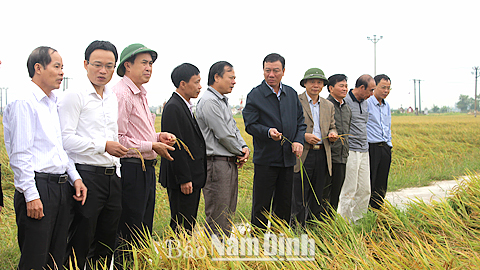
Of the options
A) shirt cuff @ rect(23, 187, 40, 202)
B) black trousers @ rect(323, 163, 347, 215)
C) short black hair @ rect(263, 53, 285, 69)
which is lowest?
black trousers @ rect(323, 163, 347, 215)

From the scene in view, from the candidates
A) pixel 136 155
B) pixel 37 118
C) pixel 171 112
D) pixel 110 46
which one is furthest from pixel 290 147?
pixel 37 118

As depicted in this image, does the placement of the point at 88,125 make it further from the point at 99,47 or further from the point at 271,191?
the point at 271,191

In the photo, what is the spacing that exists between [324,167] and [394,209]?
0.80 m

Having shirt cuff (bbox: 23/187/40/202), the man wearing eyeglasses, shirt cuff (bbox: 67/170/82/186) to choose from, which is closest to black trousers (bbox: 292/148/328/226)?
the man wearing eyeglasses

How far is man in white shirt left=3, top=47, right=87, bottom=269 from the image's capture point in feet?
7.06

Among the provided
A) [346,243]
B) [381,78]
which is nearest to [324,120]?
[381,78]

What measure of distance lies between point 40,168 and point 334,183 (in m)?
3.04

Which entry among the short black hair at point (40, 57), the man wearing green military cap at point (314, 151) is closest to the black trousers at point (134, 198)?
the short black hair at point (40, 57)

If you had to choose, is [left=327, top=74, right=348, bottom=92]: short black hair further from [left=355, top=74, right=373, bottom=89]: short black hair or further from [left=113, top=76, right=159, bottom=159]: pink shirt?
[left=113, top=76, right=159, bottom=159]: pink shirt

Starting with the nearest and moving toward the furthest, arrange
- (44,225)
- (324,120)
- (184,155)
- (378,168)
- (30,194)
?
(30,194) → (44,225) → (184,155) → (324,120) → (378,168)

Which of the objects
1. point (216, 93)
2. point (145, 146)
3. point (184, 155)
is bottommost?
point (184, 155)

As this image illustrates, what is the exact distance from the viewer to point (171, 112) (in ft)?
10.2

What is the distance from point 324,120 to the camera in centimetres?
414

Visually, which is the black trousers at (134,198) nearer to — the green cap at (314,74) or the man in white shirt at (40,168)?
the man in white shirt at (40,168)
